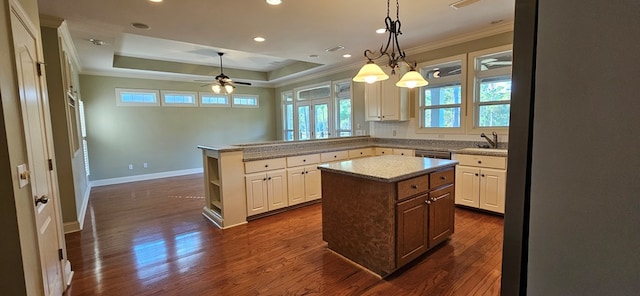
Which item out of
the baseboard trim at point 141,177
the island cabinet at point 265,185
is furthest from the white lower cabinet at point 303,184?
the baseboard trim at point 141,177

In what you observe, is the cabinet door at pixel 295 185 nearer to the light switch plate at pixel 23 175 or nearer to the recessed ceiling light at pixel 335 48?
the recessed ceiling light at pixel 335 48

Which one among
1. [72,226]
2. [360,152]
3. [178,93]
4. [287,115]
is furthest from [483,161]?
[178,93]

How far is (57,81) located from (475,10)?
4.91 meters

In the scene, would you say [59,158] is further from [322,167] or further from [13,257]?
[322,167]

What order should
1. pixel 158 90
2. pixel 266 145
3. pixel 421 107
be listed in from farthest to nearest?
pixel 158 90 → pixel 421 107 → pixel 266 145

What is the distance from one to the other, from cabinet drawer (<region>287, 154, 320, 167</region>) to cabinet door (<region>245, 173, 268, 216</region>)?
436mm

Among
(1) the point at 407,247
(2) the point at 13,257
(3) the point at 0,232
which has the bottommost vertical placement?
(1) the point at 407,247

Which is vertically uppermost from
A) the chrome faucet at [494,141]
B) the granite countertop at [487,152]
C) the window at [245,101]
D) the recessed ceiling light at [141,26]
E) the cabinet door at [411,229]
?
the recessed ceiling light at [141,26]

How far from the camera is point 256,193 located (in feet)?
12.6

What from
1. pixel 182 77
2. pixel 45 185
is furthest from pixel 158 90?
pixel 45 185

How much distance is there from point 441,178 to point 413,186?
18.2 inches

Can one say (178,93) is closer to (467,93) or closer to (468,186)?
(467,93)

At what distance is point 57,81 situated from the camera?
3.36 metres

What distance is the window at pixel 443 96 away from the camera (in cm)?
449
